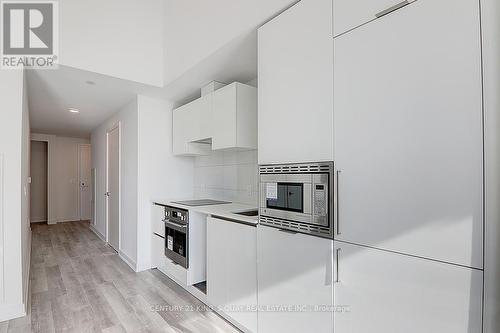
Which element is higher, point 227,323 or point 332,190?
point 332,190

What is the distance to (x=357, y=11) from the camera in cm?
141

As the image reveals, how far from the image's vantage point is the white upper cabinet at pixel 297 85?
157cm

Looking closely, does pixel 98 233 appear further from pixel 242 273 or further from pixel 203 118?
pixel 242 273

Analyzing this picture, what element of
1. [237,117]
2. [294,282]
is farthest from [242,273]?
[237,117]

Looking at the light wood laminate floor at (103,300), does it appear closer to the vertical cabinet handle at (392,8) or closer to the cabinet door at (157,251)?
the cabinet door at (157,251)

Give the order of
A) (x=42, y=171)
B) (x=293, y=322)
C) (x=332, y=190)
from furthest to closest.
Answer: (x=42, y=171)
(x=293, y=322)
(x=332, y=190)

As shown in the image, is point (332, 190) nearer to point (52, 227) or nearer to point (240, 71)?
point (240, 71)

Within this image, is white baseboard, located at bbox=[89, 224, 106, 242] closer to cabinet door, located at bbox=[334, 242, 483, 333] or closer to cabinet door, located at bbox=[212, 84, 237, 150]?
cabinet door, located at bbox=[212, 84, 237, 150]

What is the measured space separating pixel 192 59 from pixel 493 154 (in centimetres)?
248

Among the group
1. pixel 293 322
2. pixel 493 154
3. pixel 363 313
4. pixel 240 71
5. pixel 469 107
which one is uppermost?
pixel 240 71

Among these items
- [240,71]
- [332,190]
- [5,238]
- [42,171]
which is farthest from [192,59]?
[42,171]

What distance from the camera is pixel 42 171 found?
7527mm

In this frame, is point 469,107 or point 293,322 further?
point 293,322

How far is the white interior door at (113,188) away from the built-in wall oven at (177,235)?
161cm
